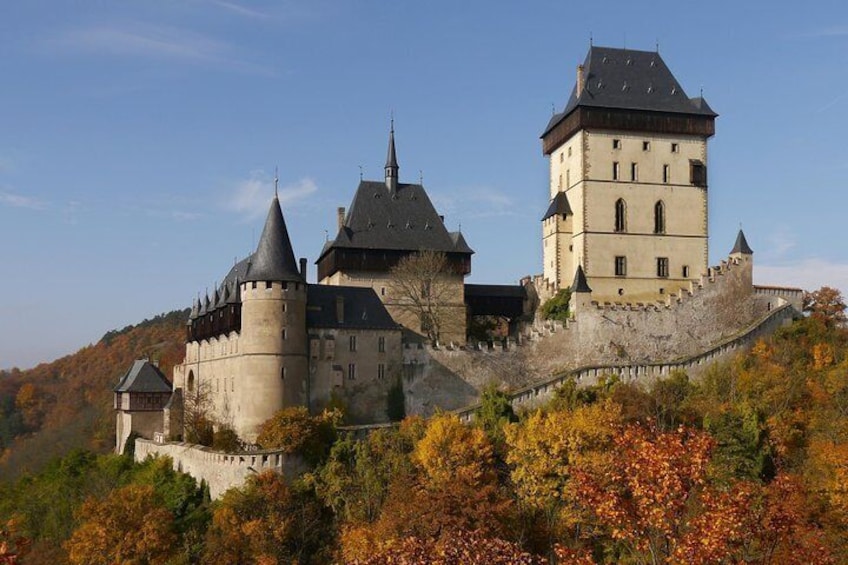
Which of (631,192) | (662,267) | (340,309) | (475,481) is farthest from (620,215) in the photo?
(475,481)

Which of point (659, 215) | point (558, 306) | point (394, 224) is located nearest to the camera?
point (558, 306)

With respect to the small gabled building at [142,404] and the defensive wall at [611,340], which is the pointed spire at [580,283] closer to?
the defensive wall at [611,340]

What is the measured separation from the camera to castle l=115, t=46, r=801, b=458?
40469 mm

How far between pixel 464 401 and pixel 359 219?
1046cm

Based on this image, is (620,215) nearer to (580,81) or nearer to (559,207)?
(559,207)

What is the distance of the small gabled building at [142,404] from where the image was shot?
4706cm

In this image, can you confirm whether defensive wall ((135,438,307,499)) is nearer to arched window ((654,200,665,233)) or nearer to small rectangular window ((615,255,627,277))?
small rectangular window ((615,255,627,277))

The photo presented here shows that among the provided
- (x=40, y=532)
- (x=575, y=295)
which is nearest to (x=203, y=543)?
(x=40, y=532)

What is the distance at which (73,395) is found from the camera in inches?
3548

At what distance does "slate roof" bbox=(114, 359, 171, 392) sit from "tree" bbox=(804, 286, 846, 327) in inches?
1208

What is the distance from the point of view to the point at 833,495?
32.7 metres

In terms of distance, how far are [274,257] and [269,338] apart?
3.16 meters

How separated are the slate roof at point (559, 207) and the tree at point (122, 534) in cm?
Result: 2370

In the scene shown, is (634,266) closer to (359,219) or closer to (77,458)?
(359,219)
